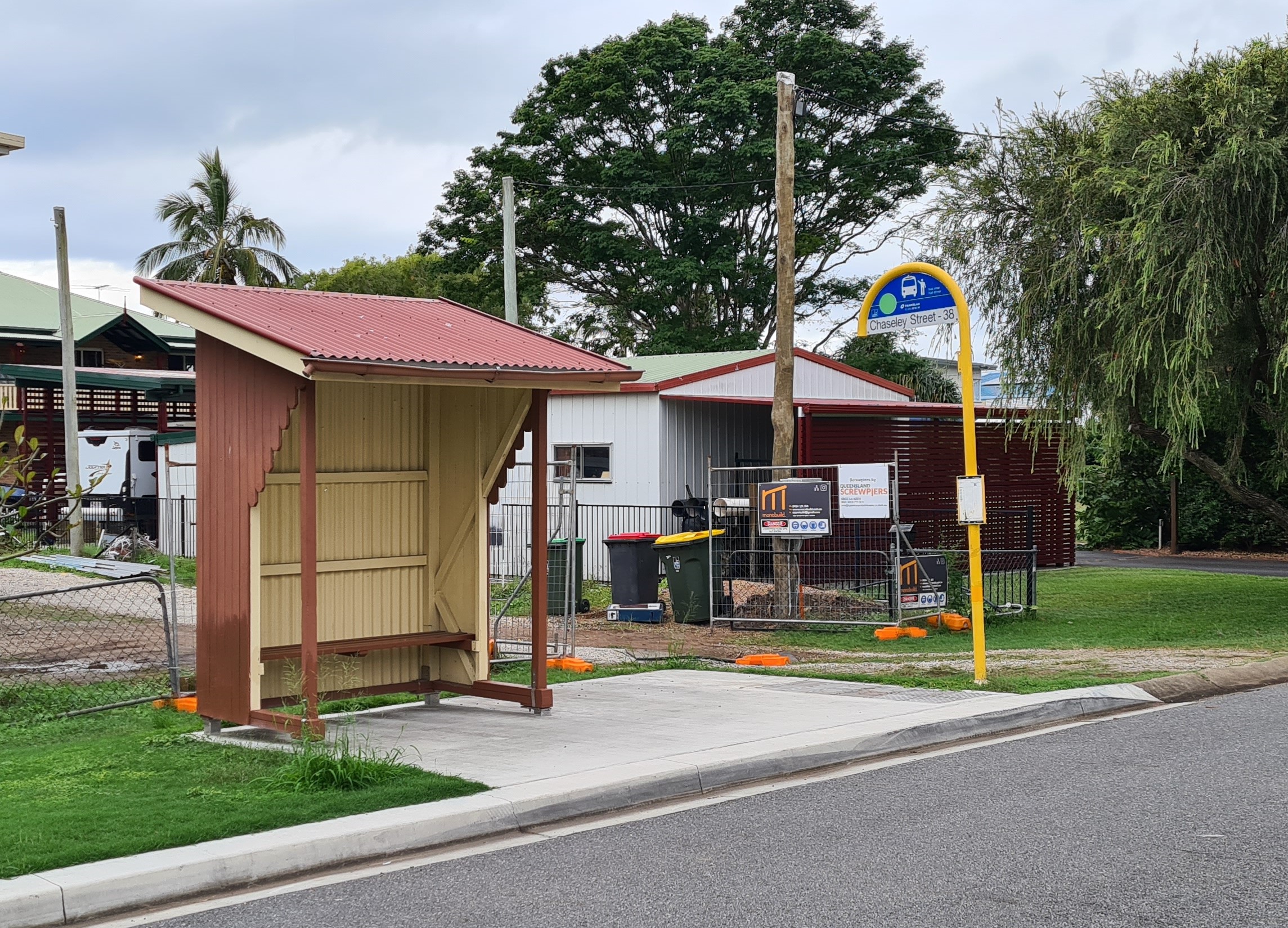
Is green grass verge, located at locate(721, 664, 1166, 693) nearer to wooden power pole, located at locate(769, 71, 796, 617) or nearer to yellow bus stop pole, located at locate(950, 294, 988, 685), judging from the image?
yellow bus stop pole, located at locate(950, 294, 988, 685)

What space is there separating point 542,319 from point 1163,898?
44.7m

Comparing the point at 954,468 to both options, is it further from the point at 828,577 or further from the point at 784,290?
the point at 784,290

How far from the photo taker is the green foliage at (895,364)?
140 ft

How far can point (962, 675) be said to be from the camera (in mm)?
12469

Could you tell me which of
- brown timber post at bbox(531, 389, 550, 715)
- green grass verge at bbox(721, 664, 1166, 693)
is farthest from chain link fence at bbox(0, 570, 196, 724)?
green grass verge at bbox(721, 664, 1166, 693)

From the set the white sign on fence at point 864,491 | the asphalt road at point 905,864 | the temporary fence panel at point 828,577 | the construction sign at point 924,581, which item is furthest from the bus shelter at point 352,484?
the construction sign at point 924,581

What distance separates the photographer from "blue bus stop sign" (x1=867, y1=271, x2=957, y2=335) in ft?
39.6

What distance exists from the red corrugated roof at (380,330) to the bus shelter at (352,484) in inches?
1.0

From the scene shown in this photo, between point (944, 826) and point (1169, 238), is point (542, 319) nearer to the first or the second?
point (1169, 238)

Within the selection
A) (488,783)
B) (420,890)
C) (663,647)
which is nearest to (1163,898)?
(420,890)

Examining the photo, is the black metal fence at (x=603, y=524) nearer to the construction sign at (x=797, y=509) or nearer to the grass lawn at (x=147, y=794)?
the construction sign at (x=797, y=509)

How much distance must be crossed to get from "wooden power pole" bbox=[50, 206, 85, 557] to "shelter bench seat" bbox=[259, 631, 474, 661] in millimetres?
17269

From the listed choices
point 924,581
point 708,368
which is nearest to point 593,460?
point 708,368

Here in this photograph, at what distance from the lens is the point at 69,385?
27844 millimetres
